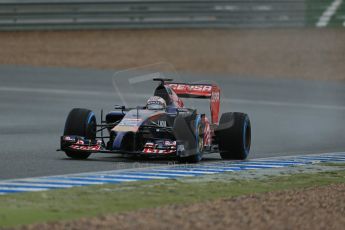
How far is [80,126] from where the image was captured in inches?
554

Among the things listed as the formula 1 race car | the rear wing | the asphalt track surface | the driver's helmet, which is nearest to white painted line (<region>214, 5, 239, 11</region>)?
the asphalt track surface

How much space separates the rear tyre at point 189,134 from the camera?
13.8 meters

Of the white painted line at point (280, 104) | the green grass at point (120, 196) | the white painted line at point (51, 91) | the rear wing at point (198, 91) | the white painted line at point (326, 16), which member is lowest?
the green grass at point (120, 196)

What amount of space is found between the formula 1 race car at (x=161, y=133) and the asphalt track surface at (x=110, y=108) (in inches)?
9.0

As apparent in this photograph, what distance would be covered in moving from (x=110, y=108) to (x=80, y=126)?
308 inches

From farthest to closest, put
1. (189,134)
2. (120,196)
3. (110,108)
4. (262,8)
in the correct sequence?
(262,8) → (110,108) → (189,134) → (120,196)

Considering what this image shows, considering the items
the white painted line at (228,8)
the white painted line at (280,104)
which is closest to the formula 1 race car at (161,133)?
the white painted line at (280,104)

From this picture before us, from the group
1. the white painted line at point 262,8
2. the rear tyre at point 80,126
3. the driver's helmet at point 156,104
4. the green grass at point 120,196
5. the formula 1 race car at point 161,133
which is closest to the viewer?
the green grass at point 120,196

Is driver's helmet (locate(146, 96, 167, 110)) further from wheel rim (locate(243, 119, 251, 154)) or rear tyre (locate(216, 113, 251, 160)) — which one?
wheel rim (locate(243, 119, 251, 154))

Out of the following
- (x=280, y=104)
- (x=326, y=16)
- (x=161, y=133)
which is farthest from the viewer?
(x=326, y=16)

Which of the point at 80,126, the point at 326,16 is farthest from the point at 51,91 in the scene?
the point at 80,126

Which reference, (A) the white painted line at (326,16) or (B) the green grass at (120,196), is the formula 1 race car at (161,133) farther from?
(A) the white painted line at (326,16)

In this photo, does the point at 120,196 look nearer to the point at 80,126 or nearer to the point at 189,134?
the point at 189,134

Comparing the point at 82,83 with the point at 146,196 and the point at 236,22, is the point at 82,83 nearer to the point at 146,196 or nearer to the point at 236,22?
the point at 236,22
